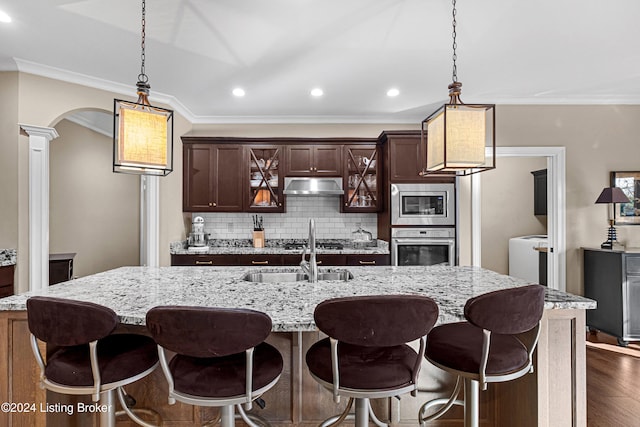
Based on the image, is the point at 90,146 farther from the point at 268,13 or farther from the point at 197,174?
the point at 268,13

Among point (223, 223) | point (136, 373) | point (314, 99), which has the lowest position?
point (136, 373)

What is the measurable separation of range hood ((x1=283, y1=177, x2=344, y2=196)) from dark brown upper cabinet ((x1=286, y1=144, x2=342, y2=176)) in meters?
0.09

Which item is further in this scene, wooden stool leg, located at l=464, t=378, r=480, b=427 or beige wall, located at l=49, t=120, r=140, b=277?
beige wall, located at l=49, t=120, r=140, b=277

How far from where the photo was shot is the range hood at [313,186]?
168 inches

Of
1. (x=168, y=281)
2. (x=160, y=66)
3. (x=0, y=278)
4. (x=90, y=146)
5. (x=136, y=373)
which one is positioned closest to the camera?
(x=136, y=373)

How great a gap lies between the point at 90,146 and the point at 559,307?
19.3ft

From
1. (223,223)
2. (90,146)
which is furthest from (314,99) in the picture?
(90,146)

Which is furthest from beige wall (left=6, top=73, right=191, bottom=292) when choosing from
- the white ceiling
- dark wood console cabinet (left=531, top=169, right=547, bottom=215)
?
dark wood console cabinet (left=531, top=169, right=547, bottom=215)

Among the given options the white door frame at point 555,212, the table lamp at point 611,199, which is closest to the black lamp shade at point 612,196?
the table lamp at point 611,199

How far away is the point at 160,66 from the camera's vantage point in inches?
123

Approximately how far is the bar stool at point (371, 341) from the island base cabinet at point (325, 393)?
54 cm

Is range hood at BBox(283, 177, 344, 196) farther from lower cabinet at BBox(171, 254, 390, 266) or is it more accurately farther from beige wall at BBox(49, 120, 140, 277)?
beige wall at BBox(49, 120, 140, 277)

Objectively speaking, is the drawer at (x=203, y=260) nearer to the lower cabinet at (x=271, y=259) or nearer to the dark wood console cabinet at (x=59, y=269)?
the lower cabinet at (x=271, y=259)

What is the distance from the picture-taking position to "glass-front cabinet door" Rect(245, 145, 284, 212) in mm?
4402
